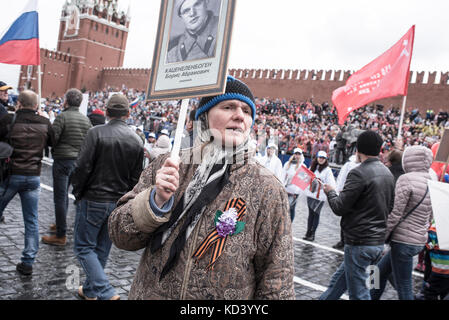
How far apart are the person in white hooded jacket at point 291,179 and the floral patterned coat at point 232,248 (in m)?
5.09

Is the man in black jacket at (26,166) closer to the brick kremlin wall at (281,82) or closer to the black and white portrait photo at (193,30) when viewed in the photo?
the black and white portrait photo at (193,30)

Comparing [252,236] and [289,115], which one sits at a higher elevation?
[289,115]

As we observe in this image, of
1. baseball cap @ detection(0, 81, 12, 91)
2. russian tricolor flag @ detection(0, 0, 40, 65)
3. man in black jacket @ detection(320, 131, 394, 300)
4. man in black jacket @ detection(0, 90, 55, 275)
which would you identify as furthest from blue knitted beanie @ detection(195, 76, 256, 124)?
baseball cap @ detection(0, 81, 12, 91)

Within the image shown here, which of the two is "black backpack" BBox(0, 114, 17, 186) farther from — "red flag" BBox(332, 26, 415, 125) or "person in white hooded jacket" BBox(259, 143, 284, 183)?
"red flag" BBox(332, 26, 415, 125)

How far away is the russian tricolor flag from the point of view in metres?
4.50

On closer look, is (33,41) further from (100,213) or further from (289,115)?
(289,115)

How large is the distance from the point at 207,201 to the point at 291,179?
5.63m

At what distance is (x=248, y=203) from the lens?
1.38 m

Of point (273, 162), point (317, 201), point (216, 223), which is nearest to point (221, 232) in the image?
point (216, 223)

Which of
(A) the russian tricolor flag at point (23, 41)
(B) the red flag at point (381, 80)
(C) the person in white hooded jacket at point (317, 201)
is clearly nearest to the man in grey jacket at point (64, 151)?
(A) the russian tricolor flag at point (23, 41)

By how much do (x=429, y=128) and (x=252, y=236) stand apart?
18.2m

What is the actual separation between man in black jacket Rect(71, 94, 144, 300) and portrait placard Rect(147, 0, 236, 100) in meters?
1.81

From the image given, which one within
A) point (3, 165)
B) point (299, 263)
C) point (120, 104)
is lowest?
point (299, 263)

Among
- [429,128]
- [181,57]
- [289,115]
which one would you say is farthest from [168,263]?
[289,115]
